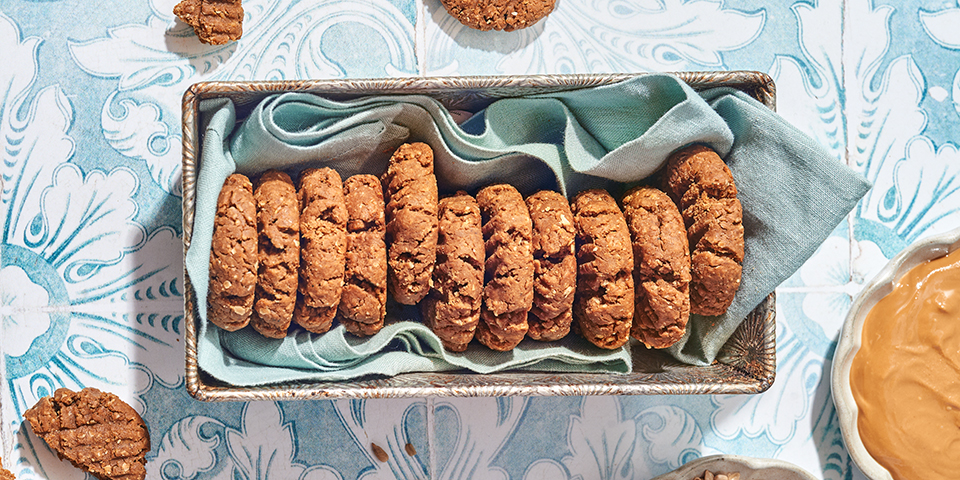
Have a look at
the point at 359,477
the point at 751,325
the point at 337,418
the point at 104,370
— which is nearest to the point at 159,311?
the point at 104,370

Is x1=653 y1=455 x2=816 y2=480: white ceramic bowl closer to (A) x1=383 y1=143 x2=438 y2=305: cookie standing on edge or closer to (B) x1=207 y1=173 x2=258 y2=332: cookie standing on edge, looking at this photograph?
(A) x1=383 y1=143 x2=438 y2=305: cookie standing on edge

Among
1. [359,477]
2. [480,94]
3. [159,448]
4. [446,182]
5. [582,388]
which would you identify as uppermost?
[480,94]

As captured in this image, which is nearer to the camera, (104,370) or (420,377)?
(420,377)

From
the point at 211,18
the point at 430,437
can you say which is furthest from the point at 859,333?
the point at 211,18

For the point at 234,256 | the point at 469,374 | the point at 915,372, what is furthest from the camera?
the point at 915,372

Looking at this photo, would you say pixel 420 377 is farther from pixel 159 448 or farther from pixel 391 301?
pixel 159 448

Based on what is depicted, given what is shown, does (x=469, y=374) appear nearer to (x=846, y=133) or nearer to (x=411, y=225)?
(x=411, y=225)

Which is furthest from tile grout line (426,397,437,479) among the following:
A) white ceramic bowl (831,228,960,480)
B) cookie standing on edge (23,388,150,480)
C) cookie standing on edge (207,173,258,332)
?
white ceramic bowl (831,228,960,480)
